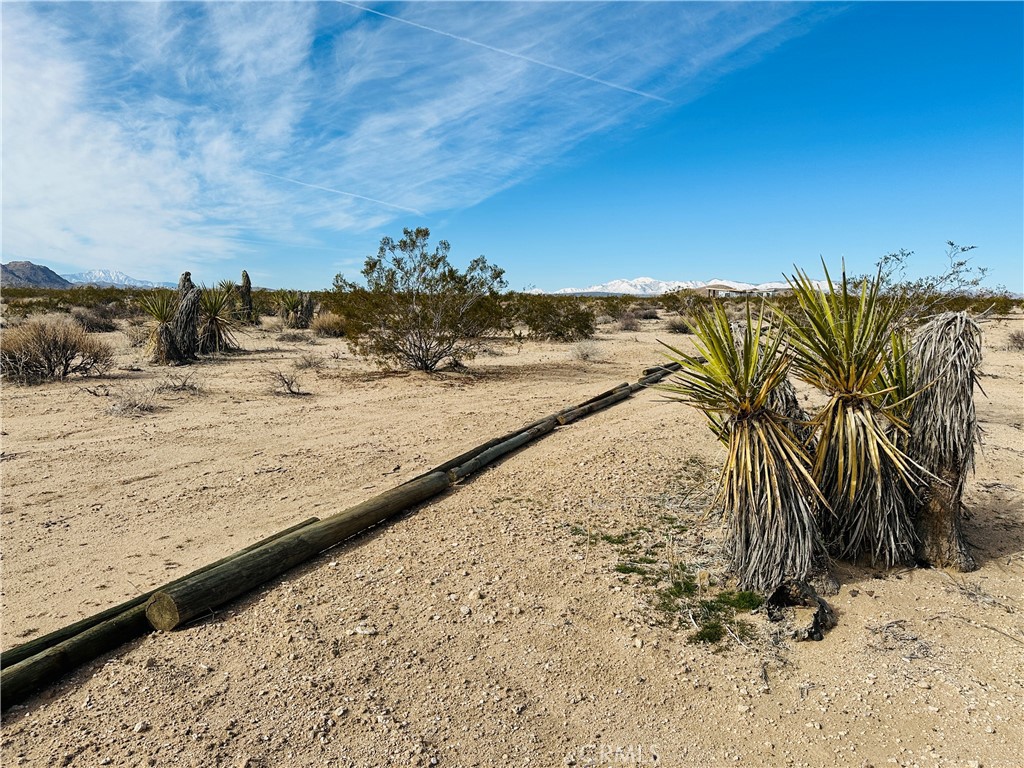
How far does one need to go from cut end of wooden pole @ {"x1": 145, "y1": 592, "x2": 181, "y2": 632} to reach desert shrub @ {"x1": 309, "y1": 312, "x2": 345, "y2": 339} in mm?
18056

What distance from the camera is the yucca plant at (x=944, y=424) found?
429 cm

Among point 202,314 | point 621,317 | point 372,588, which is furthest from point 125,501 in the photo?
point 621,317

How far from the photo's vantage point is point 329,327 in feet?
69.9

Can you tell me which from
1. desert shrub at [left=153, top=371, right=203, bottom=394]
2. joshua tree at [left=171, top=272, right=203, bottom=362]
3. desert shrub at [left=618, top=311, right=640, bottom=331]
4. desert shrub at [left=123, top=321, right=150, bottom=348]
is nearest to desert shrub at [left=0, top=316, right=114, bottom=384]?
desert shrub at [left=153, top=371, right=203, bottom=394]

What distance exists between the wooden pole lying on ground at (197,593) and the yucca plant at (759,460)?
1.63 feet

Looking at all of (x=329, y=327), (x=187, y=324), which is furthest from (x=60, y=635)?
(x=329, y=327)

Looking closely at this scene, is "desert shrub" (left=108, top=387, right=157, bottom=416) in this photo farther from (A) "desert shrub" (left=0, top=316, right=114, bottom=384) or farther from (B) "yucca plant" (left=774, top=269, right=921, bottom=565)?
(B) "yucca plant" (left=774, top=269, right=921, bottom=565)

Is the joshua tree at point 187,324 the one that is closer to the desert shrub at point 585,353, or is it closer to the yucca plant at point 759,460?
the desert shrub at point 585,353

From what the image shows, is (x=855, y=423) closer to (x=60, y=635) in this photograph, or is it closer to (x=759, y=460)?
(x=759, y=460)

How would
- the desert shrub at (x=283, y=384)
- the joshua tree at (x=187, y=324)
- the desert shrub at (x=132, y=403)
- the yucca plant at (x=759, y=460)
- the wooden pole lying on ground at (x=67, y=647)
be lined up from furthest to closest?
the joshua tree at (x=187, y=324) → the desert shrub at (x=283, y=384) → the desert shrub at (x=132, y=403) → the yucca plant at (x=759, y=460) → the wooden pole lying on ground at (x=67, y=647)

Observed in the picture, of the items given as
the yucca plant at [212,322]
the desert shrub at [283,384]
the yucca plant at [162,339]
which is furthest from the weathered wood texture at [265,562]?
the yucca plant at [212,322]

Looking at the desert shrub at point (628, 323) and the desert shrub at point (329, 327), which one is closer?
the desert shrub at point (329, 327)

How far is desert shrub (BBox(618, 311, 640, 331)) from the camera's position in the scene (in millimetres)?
27000

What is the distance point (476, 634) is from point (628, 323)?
968 inches
